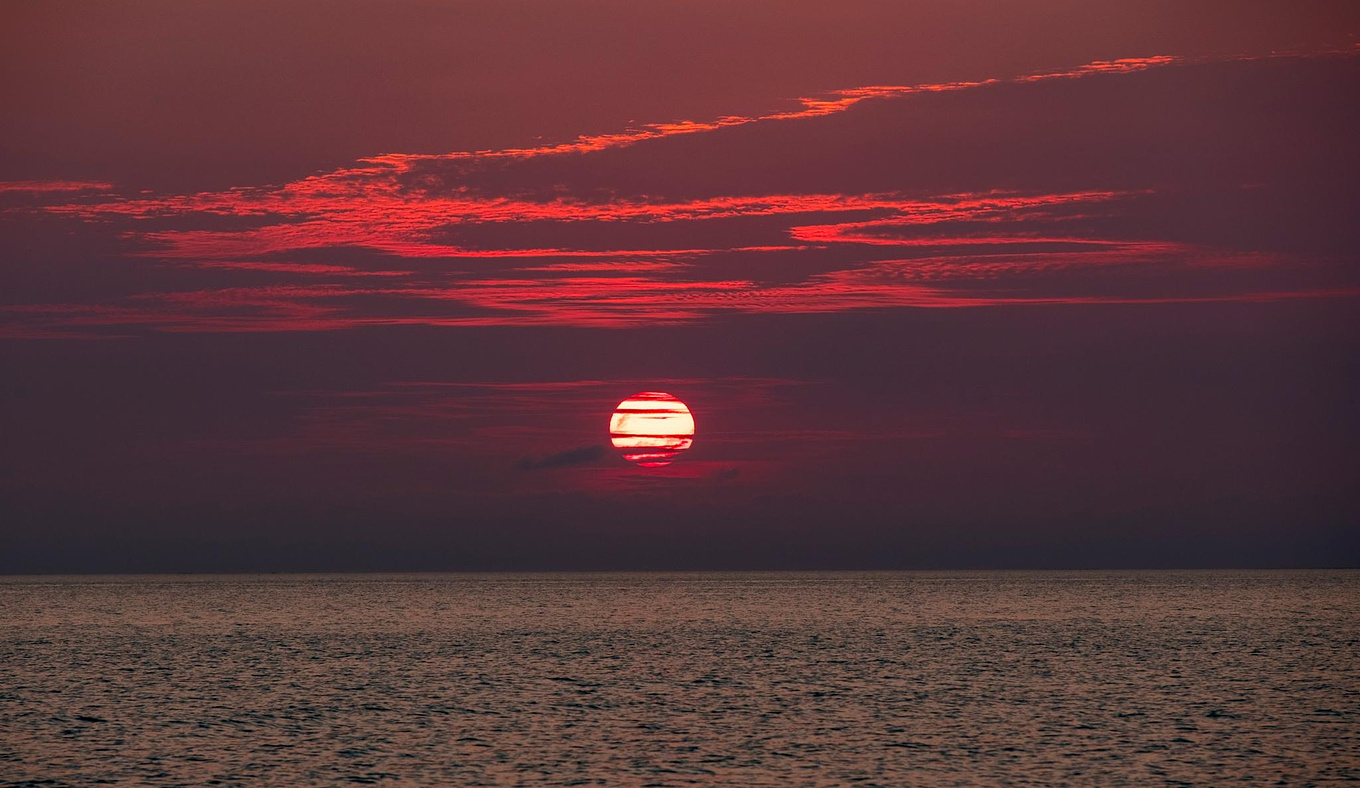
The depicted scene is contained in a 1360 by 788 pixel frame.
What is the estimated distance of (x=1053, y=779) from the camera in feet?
172

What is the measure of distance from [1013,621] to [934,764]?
469ft

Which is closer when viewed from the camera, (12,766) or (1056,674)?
(12,766)

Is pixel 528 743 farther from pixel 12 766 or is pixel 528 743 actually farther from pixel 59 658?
pixel 59 658

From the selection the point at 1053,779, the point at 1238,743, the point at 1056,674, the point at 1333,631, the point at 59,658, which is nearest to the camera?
the point at 1053,779

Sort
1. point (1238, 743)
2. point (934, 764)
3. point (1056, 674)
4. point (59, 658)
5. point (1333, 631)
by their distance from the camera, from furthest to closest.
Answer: point (1333, 631) → point (59, 658) → point (1056, 674) → point (1238, 743) → point (934, 764)

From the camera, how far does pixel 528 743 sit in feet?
204

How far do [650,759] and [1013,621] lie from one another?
14495cm

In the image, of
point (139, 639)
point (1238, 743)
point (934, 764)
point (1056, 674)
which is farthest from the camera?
point (139, 639)

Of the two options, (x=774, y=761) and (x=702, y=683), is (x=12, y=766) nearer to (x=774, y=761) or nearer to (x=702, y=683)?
(x=774, y=761)

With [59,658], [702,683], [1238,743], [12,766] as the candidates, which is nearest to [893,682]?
[702,683]

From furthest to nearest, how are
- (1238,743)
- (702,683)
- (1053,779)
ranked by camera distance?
(702,683), (1238,743), (1053,779)

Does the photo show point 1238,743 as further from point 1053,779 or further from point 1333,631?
point 1333,631

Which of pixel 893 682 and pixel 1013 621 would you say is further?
pixel 1013 621

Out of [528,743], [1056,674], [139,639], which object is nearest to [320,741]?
[528,743]
